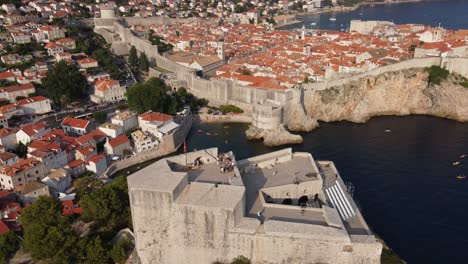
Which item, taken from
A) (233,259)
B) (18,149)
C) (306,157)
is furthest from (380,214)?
(18,149)


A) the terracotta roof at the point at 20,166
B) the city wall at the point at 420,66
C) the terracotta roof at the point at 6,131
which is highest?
the city wall at the point at 420,66

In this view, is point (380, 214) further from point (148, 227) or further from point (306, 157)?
point (148, 227)

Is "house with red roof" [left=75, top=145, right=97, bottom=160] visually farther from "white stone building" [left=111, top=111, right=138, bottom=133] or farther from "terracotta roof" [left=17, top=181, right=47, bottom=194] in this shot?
"white stone building" [left=111, top=111, right=138, bottom=133]

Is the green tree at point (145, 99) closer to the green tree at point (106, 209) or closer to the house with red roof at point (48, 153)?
the house with red roof at point (48, 153)

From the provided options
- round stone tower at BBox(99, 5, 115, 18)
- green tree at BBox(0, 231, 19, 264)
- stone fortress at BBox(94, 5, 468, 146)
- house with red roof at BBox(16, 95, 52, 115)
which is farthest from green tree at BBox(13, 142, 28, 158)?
round stone tower at BBox(99, 5, 115, 18)

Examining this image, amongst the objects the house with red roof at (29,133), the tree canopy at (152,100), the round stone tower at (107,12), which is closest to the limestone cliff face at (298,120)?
the tree canopy at (152,100)

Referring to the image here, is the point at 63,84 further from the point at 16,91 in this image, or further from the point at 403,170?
the point at 403,170

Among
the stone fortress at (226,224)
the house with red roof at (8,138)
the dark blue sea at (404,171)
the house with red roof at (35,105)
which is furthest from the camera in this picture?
the house with red roof at (35,105)
